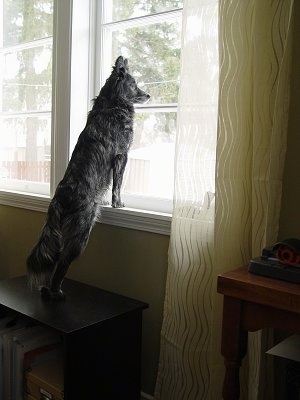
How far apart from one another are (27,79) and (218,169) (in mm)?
1578

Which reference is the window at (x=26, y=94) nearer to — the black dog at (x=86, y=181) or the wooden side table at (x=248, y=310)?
the black dog at (x=86, y=181)

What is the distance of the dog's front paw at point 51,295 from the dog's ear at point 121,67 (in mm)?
913

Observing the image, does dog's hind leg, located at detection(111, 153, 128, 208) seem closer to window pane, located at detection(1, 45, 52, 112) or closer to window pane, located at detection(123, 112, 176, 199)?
window pane, located at detection(123, 112, 176, 199)

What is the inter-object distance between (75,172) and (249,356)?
2.99 ft

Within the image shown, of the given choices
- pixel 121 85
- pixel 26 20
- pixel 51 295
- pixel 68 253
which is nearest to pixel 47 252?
pixel 68 253

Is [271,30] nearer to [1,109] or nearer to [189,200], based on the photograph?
[189,200]

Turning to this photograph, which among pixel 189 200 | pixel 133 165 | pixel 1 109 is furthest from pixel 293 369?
pixel 1 109

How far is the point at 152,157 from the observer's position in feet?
6.15

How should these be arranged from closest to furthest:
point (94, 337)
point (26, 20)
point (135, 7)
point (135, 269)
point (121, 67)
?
point (94, 337) → point (121, 67) → point (135, 269) → point (135, 7) → point (26, 20)

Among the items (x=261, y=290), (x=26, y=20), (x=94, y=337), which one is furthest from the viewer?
(x=26, y=20)

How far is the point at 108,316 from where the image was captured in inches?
57.9

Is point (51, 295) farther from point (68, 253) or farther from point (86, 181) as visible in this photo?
point (86, 181)

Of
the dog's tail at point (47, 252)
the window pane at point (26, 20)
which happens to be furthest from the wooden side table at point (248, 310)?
the window pane at point (26, 20)

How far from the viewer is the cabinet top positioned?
1.43 m
